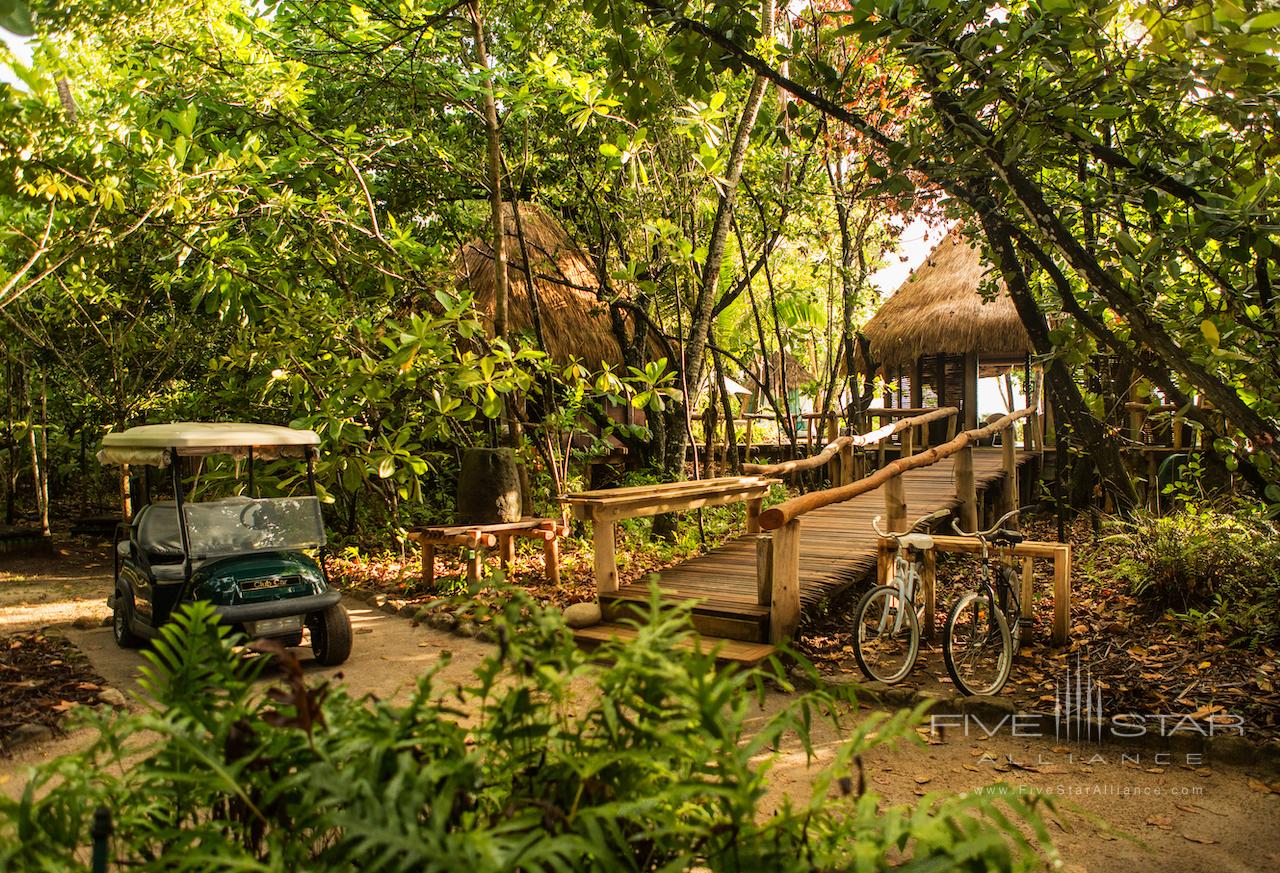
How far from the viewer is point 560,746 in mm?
1439

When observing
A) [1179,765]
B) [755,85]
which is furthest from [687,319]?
[1179,765]

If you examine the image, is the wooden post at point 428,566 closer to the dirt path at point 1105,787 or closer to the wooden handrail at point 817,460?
the dirt path at point 1105,787

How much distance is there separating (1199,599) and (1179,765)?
7.95ft

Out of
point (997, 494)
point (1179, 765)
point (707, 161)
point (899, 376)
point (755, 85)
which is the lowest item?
point (1179, 765)

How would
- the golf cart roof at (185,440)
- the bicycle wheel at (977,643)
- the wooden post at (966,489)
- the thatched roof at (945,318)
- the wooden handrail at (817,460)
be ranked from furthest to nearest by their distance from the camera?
the thatched roof at (945,318) → the wooden post at (966,489) → the wooden handrail at (817,460) → the golf cart roof at (185,440) → the bicycle wheel at (977,643)

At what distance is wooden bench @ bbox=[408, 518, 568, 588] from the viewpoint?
726 centimetres

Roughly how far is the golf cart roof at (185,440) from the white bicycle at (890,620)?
4.02 m

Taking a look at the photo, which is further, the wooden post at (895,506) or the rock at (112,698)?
the wooden post at (895,506)

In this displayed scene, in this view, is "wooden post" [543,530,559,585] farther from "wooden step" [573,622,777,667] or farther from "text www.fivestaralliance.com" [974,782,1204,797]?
"text www.fivestaralliance.com" [974,782,1204,797]

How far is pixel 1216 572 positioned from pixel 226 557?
6629 millimetres

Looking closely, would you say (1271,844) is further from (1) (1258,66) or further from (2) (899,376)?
(2) (899,376)

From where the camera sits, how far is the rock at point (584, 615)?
20.6 feet

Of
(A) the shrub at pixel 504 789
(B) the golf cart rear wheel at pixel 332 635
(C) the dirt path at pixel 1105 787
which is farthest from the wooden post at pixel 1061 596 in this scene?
(A) the shrub at pixel 504 789

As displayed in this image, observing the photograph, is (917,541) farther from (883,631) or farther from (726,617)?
(726,617)
